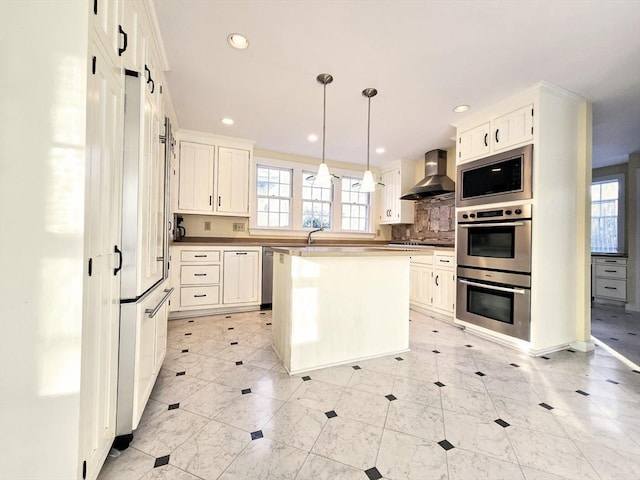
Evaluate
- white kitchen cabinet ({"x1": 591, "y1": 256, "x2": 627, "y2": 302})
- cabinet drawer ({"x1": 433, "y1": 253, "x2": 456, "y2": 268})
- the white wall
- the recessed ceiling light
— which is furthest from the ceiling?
white kitchen cabinet ({"x1": 591, "y1": 256, "x2": 627, "y2": 302})

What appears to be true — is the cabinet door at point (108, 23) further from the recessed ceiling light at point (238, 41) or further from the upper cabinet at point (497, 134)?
the upper cabinet at point (497, 134)

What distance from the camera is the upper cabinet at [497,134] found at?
2643 mm

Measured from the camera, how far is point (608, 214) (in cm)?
499

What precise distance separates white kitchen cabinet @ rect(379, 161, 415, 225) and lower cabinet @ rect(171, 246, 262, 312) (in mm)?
2659

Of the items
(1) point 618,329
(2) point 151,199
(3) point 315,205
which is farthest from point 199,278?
(1) point 618,329

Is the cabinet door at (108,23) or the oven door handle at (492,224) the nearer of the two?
the cabinet door at (108,23)

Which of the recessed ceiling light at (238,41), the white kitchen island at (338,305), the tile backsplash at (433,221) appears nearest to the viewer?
the recessed ceiling light at (238,41)

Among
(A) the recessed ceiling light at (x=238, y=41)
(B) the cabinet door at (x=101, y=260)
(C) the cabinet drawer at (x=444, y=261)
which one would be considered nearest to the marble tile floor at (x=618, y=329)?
(C) the cabinet drawer at (x=444, y=261)

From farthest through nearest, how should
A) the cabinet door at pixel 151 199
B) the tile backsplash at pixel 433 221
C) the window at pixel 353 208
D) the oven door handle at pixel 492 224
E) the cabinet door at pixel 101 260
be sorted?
the window at pixel 353 208
the tile backsplash at pixel 433 221
the oven door handle at pixel 492 224
the cabinet door at pixel 151 199
the cabinet door at pixel 101 260

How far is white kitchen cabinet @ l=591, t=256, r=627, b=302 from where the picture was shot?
4457mm

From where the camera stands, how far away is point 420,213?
16.3ft

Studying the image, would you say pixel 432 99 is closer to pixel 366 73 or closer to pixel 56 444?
pixel 366 73

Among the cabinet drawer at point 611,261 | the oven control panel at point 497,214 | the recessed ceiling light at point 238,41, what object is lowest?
the cabinet drawer at point 611,261

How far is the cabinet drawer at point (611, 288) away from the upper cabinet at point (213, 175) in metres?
6.40
